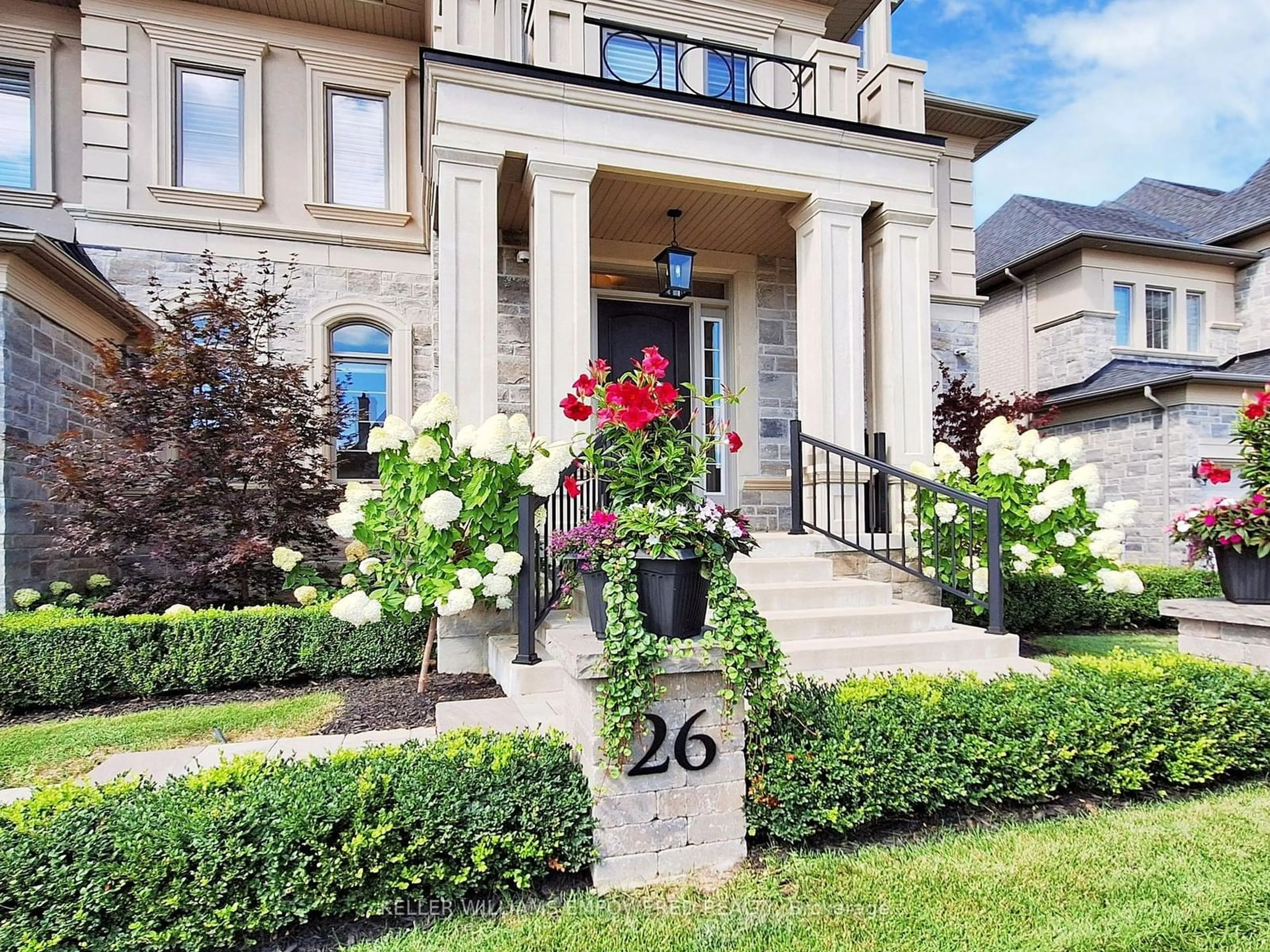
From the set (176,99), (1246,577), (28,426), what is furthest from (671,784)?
(176,99)

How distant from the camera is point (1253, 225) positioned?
1173 centimetres

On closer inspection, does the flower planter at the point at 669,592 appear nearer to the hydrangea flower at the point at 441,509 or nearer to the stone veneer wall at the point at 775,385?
the hydrangea flower at the point at 441,509

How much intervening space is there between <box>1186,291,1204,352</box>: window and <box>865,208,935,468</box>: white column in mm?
9065

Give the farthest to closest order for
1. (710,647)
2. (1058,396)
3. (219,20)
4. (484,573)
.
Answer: (1058,396) → (219,20) → (484,573) → (710,647)

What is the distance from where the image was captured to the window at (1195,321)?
12086mm

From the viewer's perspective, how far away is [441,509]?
409cm

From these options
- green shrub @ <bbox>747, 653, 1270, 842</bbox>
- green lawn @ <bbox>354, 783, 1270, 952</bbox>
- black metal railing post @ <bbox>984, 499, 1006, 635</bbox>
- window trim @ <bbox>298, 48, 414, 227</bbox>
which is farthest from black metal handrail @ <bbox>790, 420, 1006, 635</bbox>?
window trim @ <bbox>298, 48, 414, 227</bbox>

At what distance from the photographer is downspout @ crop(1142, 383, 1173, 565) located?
10078mm

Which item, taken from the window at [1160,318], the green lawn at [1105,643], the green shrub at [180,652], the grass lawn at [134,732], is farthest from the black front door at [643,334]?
the window at [1160,318]

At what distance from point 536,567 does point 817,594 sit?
2012 mm

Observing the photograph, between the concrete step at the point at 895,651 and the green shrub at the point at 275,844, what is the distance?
2.05 meters

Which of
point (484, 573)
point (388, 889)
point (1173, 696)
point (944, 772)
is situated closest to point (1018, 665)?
point (1173, 696)

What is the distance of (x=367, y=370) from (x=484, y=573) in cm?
450

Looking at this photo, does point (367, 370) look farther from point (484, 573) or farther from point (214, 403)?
point (484, 573)
